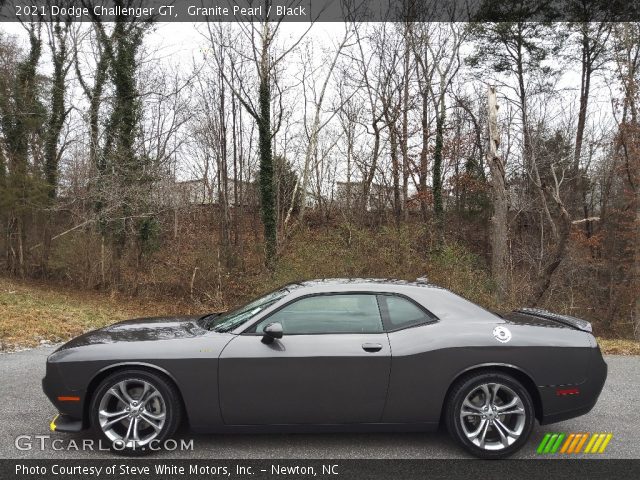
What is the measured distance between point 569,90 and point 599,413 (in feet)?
82.8

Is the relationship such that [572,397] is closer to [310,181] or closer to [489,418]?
[489,418]

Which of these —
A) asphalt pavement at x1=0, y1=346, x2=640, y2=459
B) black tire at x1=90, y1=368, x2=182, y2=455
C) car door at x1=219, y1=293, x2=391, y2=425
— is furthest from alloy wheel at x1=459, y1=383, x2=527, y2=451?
black tire at x1=90, y1=368, x2=182, y2=455

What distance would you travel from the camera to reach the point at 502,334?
3.80 m

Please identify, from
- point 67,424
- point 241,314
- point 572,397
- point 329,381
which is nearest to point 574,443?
point 572,397

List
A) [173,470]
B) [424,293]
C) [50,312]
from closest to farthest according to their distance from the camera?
[173,470] → [424,293] → [50,312]

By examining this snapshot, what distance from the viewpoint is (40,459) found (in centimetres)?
350

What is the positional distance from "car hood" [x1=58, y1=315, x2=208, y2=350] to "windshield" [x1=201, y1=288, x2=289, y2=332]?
0.12 meters

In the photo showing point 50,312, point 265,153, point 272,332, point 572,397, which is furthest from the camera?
point 265,153

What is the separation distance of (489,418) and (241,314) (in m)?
2.19

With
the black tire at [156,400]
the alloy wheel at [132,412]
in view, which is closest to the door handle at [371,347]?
the black tire at [156,400]

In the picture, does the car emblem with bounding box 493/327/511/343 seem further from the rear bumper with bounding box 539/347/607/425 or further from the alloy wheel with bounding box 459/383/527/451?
the rear bumper with bounding box 539/347/607/425

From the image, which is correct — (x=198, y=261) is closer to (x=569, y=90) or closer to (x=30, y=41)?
(x=30, y=41)

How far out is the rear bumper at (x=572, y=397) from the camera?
3.72 meters

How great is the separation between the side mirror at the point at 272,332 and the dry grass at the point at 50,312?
6.33m
